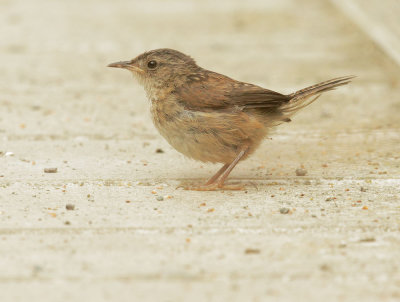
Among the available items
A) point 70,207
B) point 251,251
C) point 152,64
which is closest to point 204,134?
point 152,64

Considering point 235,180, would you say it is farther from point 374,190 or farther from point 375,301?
point 375,301

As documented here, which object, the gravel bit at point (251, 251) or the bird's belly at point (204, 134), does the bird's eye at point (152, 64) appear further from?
the gravel bit at point (251, 251)

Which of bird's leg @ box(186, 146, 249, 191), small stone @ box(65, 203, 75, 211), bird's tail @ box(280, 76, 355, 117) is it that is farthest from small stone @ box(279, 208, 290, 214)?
small stone @ box(65, 203, 75, 211)

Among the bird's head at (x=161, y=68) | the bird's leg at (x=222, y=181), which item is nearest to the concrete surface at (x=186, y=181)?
the bird's leg at (x=222, y=181)

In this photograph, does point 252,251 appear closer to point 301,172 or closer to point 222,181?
point 222,181

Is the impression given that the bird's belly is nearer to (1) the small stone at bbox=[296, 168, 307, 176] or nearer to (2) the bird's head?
(2) the bird's head

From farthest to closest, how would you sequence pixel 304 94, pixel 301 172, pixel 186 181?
pixel 301 172 < pixel 186 181 < pixel 304 94

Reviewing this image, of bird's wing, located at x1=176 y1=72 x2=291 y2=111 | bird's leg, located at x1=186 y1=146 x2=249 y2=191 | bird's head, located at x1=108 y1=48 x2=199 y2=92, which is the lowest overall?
bird's leg, located at x1=186 y1=146 x2=249 y2=191
